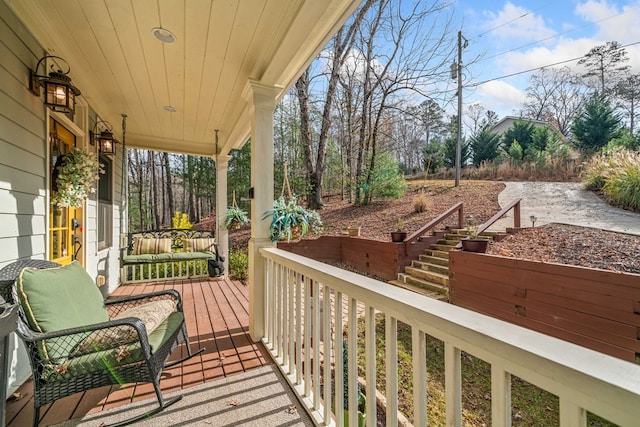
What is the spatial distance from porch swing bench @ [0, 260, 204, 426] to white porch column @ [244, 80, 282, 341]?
2.83 feet

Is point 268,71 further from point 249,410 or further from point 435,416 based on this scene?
point 435,416

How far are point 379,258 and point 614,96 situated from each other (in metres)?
15.0

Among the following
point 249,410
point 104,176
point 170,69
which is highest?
point 170,69

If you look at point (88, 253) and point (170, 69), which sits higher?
point (170, 69)

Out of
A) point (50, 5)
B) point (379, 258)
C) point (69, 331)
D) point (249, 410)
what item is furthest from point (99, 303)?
point (379, 258)

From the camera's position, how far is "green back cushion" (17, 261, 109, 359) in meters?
1.58

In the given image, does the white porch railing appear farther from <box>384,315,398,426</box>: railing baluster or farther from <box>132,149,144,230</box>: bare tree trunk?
<box>132,149,144,230</box>: bare tree trunk

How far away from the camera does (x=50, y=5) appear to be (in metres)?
1.99

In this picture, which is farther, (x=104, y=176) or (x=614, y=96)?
(x=614, y=96)

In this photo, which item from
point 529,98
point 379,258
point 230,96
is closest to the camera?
point 230,96

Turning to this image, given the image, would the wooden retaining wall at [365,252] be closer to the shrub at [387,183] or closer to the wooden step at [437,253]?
the wooden step at [437,253]

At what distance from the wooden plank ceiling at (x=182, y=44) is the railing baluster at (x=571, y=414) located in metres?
1.93

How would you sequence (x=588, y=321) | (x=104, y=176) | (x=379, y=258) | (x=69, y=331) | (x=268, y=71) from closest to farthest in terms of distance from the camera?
(x=69, y=331)
(x=268, y=71)
(x=588, y=321)
(x=104, y=176)
(x=379, y=258)

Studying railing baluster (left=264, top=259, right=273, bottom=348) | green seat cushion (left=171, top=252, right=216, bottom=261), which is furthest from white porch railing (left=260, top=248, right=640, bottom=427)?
green seat cushion (left=171, top=252, right=216, bottom=261)
